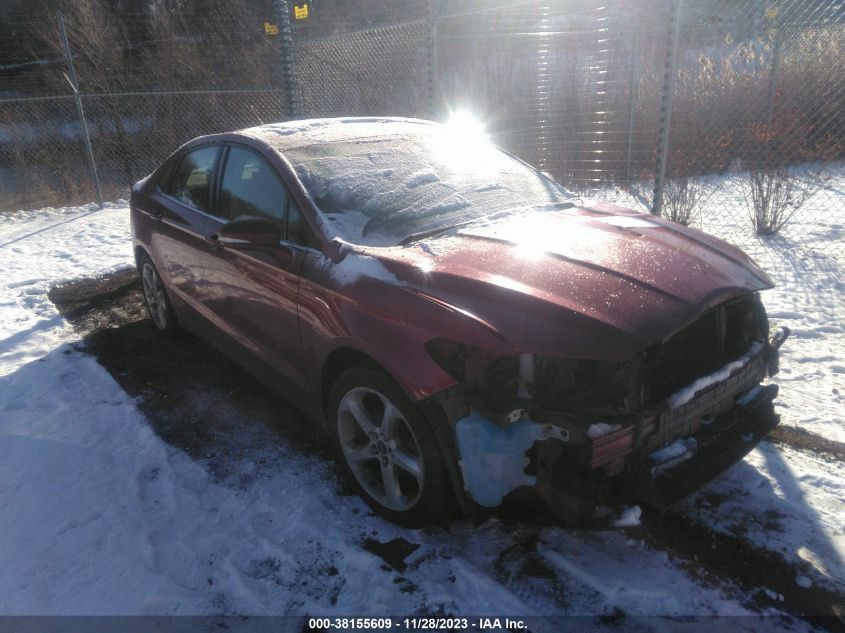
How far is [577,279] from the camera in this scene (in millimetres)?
2408

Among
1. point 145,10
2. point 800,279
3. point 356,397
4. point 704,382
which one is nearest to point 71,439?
point 356,397

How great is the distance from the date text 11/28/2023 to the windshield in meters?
1.61

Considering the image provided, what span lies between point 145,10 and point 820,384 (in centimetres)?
2133

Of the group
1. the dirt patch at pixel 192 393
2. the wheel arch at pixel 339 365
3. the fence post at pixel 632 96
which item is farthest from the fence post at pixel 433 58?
the wheel arch at pixel 339 365

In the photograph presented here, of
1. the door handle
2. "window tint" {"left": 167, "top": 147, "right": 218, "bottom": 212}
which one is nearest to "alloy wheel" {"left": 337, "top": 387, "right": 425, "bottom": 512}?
the door handle

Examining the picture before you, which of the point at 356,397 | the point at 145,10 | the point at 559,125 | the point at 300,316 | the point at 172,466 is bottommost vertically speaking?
the point at 172,466

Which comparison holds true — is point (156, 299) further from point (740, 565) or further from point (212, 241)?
point (740, 565)

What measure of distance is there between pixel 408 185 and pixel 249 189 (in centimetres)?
97

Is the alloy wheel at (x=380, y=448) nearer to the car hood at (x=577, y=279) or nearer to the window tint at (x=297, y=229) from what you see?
the car hood at (x=577, y=279)

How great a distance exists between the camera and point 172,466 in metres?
3.20

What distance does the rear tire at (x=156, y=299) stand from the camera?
188 inches

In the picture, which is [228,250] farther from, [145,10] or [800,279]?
[145,10]

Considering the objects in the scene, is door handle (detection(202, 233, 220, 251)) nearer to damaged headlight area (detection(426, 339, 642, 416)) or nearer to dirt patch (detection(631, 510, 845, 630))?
damaged headlight area (detection(426, 339, 642, 416))

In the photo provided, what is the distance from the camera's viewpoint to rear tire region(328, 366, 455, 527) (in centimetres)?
240
